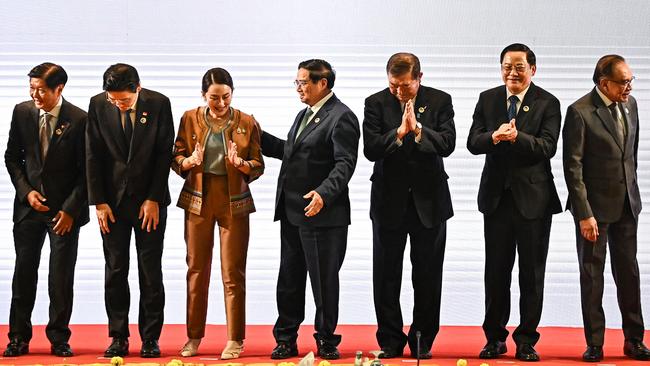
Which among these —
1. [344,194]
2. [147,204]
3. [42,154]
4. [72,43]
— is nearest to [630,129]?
[344,194]

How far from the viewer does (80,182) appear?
5523 mm

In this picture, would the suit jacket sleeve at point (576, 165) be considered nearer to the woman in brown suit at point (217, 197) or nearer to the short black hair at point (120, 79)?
the woman in brown suit at point (217, 197)

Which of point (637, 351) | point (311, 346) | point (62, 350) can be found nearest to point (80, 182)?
point (62, 350)

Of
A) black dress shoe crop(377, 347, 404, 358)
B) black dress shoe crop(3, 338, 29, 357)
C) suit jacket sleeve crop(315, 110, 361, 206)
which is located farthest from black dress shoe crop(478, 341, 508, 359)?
black dress shoe crop(3, 338, 29, 357)

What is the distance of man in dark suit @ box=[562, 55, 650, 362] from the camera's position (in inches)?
209

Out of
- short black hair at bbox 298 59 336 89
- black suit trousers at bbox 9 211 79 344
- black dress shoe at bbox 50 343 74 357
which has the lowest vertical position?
black dress shoe at bbox 50 343 74 357

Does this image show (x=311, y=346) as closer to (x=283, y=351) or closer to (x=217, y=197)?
(x=283, y=351)

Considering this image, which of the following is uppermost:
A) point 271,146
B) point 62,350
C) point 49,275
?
point 271,146

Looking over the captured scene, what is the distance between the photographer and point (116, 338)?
5438 mm

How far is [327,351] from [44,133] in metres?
1.68

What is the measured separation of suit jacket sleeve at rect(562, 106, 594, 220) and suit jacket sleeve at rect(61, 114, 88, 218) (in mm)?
2252

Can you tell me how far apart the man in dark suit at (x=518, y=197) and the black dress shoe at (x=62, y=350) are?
6.30ft

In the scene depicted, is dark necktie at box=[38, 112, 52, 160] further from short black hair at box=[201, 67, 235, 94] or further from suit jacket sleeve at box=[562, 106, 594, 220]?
suit jacket sleeve at box=[562, 106, 594, 220]

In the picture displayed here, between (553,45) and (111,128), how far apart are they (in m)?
2.72
